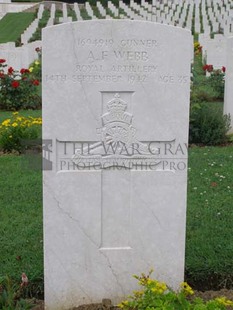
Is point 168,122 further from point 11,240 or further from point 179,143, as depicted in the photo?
point 11,240

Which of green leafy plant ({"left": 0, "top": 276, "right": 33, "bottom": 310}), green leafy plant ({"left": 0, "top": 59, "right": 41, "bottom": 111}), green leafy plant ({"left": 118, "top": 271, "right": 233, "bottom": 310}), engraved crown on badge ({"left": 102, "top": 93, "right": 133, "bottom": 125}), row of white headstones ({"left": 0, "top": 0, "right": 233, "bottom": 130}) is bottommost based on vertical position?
green leafy plant ({"left": 0, "top": 276, "right": 33, "bottom": 310})

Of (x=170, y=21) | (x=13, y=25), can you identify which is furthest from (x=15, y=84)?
(x=13, y=25)

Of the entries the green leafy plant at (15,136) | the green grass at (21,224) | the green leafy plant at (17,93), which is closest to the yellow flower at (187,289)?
the green grass at (21,224)

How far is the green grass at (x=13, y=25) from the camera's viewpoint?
89.2 feet

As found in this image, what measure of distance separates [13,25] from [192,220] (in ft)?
95.3

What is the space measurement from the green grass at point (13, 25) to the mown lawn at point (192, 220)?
20.3m

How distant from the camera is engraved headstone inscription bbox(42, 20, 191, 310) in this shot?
339 cm

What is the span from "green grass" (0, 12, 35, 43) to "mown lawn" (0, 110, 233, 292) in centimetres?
2027

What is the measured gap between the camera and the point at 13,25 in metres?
32.3

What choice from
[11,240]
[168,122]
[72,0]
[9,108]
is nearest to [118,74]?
[168,122]

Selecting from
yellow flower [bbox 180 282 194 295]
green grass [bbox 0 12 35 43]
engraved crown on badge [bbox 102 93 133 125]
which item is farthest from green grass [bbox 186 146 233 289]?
green grass [bbox 0 12 35 43]

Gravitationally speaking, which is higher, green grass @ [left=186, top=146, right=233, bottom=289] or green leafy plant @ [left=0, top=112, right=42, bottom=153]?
green leafy plant @ [left=0, top=112, right=42, bottom=153]

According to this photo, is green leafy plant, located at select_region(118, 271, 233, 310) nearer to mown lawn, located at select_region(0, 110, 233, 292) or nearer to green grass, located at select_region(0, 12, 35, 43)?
mown lawn, located at select_region(0, 110, 233, 292)

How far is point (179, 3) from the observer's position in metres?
36.8
